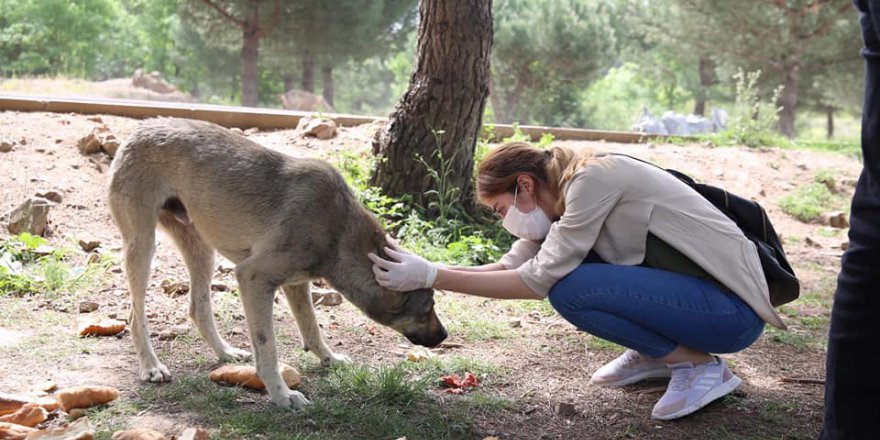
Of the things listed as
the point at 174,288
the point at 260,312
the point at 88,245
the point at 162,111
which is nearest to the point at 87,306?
the point at 174,288

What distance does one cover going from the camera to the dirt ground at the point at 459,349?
3.67 m

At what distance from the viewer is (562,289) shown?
144 inches

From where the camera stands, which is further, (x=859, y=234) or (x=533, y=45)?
(x=533, y=45)

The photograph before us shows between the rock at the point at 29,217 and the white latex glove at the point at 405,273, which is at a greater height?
the white latex glove at the point at 405,273

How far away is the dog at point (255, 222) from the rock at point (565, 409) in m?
0.67

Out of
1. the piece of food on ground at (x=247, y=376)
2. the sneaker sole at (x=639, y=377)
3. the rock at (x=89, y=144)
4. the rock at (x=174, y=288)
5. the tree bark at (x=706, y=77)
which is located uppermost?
the tree bark at (x=706, y=77)

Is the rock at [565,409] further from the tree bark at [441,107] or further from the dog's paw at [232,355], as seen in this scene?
the tree bark at [441,107]

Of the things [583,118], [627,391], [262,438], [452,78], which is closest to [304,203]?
[262,438]

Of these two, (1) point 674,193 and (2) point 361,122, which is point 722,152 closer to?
(2) point 361,122

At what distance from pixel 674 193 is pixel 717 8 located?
1723 centimetres

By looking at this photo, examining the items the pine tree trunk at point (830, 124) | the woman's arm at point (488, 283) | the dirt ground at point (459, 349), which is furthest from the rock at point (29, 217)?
the pine tree trunk at point (830, 124)

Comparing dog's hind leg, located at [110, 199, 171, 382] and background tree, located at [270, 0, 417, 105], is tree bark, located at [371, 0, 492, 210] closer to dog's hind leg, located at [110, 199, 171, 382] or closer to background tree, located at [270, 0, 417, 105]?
dog's hind leg, located at [110, 199, 171, 382]

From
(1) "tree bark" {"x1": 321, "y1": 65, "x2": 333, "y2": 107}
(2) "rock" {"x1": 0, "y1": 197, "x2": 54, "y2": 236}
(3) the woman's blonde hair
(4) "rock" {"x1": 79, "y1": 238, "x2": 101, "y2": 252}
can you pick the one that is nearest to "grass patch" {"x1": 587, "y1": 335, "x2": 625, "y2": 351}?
(3) the woman's blonde hair

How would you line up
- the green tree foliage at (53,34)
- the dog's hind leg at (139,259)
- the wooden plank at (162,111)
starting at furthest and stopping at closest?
1. the green tree foliage at (53,34)
2. the wooden plank at (162,111)
3. the dog's hind leg at (139,259)
